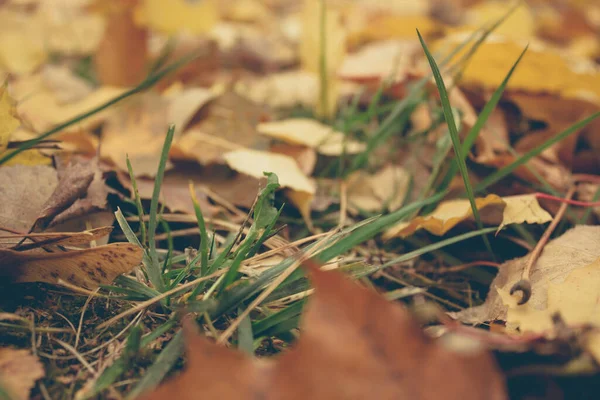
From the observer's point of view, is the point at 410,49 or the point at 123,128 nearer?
the point at 123,128

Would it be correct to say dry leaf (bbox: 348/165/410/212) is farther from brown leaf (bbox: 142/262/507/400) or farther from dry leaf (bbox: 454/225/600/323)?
brown leaf (bbox: 142/262/507/400)

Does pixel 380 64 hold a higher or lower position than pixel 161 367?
higher

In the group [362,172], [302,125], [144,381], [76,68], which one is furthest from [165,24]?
[144,381]

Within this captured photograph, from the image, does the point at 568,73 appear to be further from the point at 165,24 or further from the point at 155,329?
the point at 165,24

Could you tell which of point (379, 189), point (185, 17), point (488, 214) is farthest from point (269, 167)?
point (185, 17)

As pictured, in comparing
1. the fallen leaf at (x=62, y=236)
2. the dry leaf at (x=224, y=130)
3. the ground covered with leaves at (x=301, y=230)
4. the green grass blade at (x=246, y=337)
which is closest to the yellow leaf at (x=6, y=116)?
the ground covered with leaves at (x=301, y=230)

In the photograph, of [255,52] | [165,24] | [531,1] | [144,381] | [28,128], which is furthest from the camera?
[531,1]

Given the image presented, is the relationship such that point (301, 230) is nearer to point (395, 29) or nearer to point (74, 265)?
point (74, 265)
